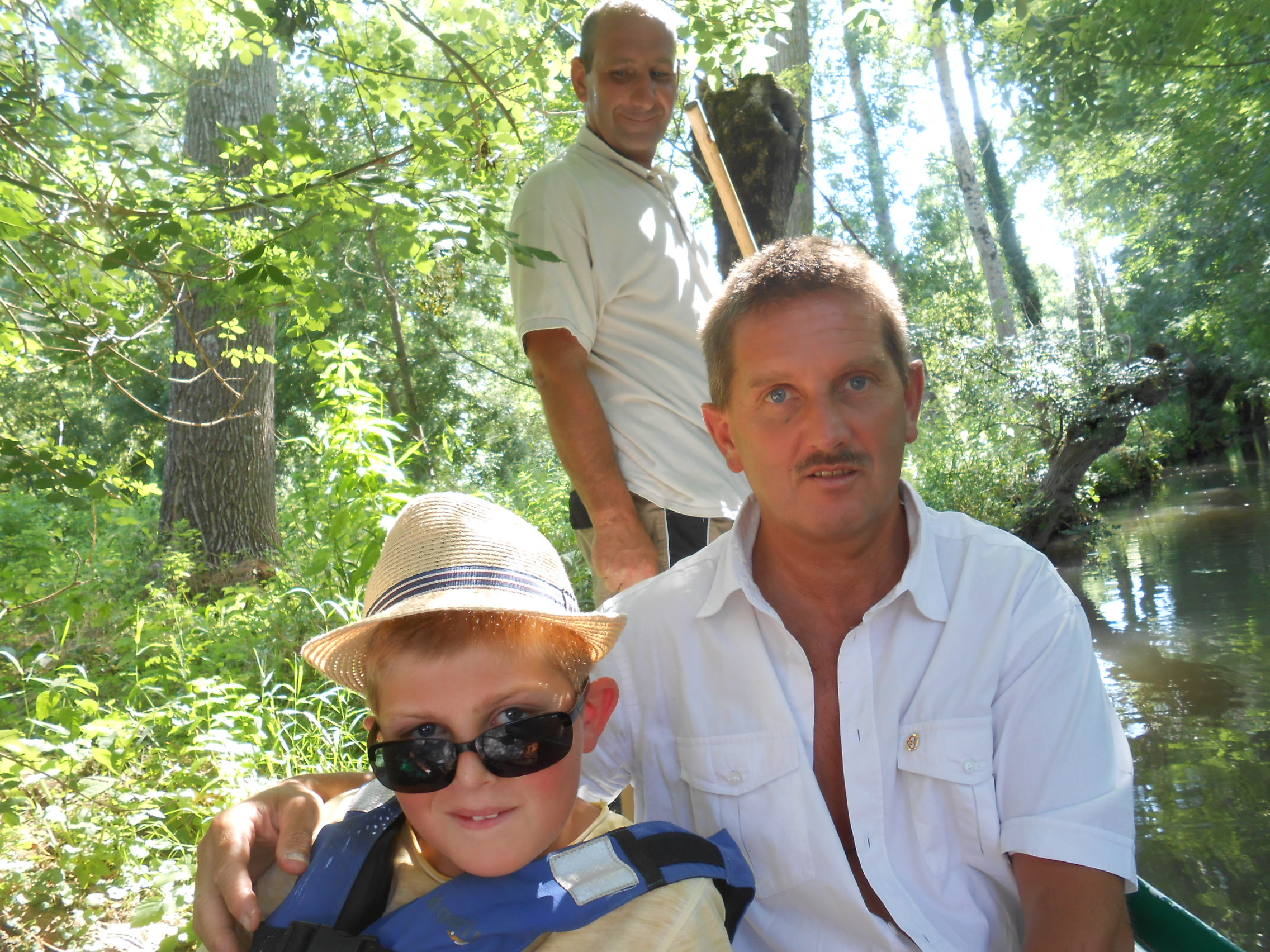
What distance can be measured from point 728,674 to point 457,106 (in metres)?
2.69

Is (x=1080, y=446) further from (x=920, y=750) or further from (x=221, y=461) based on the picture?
(x=920, y=750)

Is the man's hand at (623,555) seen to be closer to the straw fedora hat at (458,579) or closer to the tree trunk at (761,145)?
the straw fedora hat at (458,579)

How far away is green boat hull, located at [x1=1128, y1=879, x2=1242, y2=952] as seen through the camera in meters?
1.53

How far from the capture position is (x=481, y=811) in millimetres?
1436

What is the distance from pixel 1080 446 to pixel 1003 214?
18021 mm

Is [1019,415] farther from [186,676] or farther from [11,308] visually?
[11,308]

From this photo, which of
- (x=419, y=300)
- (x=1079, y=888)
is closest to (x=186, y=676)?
(x=1079, y=888)

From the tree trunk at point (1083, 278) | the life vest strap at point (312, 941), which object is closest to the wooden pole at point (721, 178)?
the life vest strap at point (312, 941)

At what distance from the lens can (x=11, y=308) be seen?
3258 millimetres

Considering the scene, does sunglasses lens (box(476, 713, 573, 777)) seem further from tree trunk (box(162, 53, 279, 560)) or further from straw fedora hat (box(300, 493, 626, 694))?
tree trunk (box(162, 53, 279, 560))

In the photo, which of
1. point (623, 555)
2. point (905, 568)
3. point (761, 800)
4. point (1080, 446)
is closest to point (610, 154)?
point (623, 555)

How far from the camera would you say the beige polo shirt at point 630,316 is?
2.73 meters

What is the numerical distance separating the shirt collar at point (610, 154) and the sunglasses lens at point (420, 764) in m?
2.09

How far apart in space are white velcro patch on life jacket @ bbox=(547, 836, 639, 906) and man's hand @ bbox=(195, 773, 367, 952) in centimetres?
39
